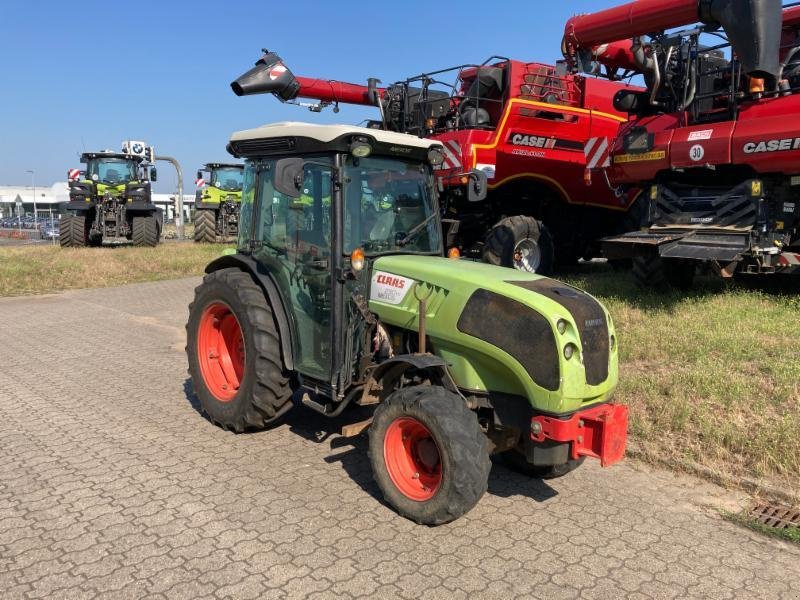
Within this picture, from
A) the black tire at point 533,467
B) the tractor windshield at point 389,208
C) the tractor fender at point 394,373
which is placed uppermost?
the tractor windshield at point 389,208

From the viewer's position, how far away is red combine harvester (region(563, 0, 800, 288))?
6.41 metres

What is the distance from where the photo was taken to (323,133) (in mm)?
3922

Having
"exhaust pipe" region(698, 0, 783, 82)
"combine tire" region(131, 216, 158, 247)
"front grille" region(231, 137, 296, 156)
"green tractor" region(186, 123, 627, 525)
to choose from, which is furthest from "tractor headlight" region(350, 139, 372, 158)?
"combine tire" region(131, 216, 158, 247)

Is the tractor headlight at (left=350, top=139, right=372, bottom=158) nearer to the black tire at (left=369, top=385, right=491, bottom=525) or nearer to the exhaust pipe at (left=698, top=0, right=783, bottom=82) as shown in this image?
the black tire at (left=369, top=385, right=491, bottom=525)

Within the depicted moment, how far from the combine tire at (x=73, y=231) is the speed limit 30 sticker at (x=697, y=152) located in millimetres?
17264

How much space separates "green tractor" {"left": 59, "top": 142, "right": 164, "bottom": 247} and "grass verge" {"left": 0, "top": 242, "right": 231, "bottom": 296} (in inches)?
51.4

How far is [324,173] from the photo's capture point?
4.01 m

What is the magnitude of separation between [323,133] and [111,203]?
1751cm

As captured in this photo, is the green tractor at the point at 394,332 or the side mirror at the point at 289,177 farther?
the side mirror at the point at 289,177

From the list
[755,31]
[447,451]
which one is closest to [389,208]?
[447,451]

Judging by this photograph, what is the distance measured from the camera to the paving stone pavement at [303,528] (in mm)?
2900

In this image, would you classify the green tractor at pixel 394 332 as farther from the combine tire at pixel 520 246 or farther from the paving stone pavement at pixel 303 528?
the combine tire at pixel 520 246

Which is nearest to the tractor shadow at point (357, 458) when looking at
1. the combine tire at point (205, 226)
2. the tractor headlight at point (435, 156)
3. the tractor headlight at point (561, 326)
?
the tractor headlight at point (561, 326)

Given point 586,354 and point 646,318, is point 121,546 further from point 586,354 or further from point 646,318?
point 646,318
